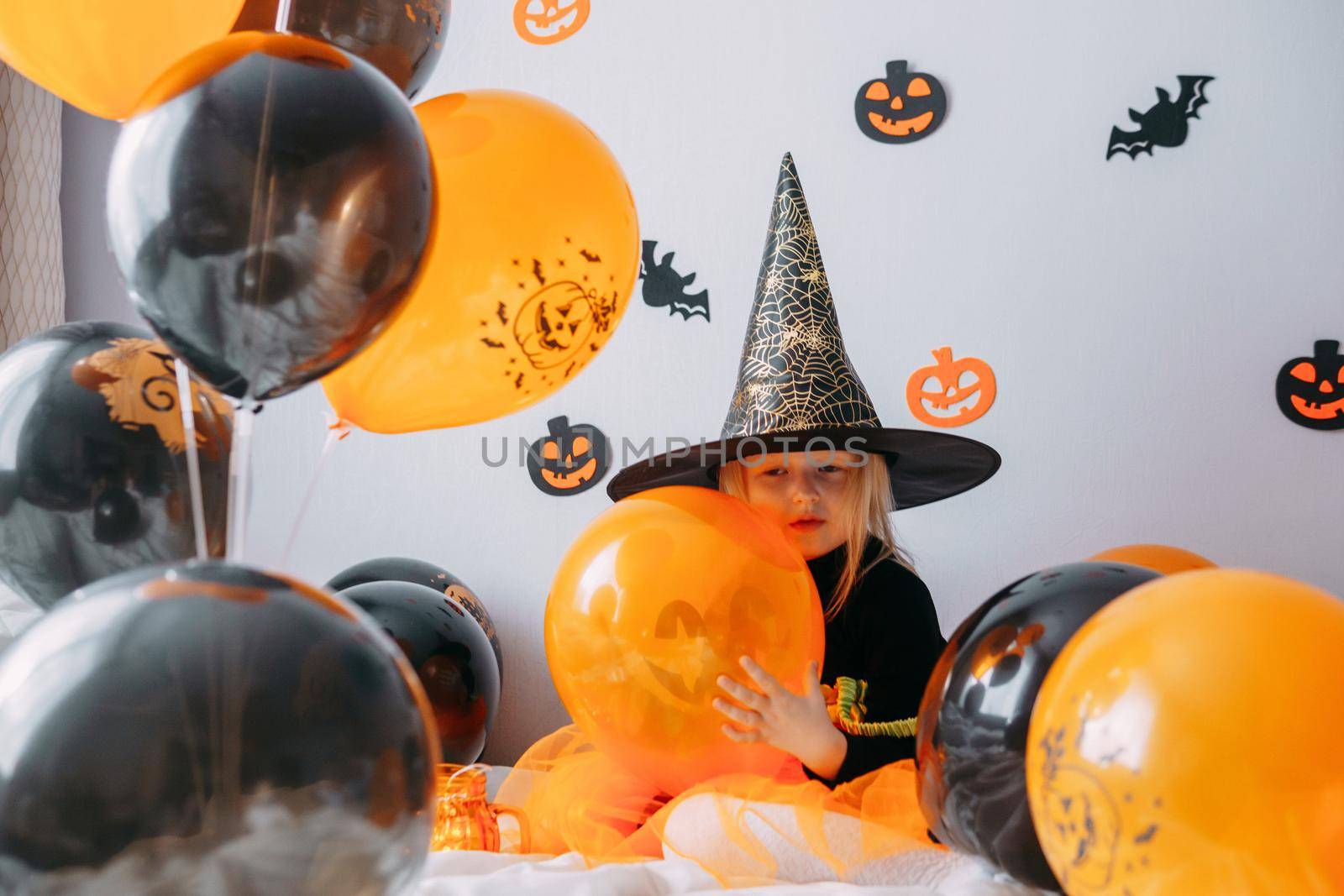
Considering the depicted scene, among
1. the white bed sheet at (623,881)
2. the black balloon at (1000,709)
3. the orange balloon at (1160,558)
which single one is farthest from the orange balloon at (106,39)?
the orange balloon at (1160,558)

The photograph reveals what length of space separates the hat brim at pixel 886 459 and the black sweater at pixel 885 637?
0.43 feet

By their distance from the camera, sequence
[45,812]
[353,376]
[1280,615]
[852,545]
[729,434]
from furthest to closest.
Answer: [852,545]
[729,434]
[353,376]
[1280,615]
[45,812]

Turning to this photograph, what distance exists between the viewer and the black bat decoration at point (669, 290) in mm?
2109

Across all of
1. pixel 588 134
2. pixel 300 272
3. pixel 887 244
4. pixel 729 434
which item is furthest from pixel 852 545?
pixel 300 272

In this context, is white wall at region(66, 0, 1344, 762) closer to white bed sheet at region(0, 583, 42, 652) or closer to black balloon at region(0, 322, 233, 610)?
white bed sheet at region(0, 583, 42, 652)

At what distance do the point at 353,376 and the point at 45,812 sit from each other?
19.6 inches

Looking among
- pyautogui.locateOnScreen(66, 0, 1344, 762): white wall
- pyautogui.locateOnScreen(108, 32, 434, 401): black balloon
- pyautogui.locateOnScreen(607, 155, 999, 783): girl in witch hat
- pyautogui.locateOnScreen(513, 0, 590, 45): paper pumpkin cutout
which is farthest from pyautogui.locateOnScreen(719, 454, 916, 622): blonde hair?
pyautogui.locateOnScreen(513, 0, 590, 45): paper pumpkin cutout

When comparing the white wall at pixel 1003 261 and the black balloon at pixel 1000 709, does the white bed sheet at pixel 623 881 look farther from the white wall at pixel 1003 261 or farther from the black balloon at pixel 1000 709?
the white wall at pixel 1003 261

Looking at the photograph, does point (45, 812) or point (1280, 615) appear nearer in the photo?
point (45, 812)

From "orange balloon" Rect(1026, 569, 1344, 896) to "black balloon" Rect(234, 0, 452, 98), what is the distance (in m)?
0.81

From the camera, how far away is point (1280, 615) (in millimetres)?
709

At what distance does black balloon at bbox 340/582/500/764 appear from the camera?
141 centimetres

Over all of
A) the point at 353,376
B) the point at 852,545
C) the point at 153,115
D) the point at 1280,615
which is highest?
the point at 153,115

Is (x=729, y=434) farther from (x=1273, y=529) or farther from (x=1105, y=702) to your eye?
(x=1273, y=529)
